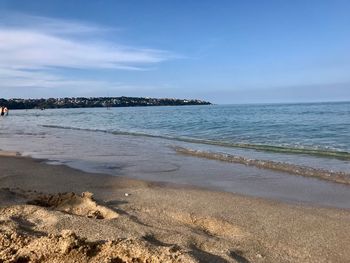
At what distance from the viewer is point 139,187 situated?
8.70m

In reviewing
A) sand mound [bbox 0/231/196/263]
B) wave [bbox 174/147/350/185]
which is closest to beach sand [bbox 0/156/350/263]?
sand mound [bbox 0/231/196/263]

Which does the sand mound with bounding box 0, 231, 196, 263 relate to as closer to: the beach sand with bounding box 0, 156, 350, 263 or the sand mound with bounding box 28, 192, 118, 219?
the beach sand with bounding box 0, 156, 350, 263

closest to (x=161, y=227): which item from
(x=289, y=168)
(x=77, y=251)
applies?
(x=77, y=251)

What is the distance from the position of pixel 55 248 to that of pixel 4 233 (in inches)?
30.6

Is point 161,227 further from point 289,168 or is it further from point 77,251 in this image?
point 289,168

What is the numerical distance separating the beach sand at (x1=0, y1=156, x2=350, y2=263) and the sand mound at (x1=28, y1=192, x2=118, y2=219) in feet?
0.05

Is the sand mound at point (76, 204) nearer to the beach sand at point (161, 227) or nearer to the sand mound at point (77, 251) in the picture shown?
the beach sand at point (161, 227)

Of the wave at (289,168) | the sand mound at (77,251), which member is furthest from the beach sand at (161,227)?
the wave at (289,168)

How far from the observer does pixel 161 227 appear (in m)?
5.54

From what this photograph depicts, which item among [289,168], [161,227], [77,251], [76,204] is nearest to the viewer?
[77,251]

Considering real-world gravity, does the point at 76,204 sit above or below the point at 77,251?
below

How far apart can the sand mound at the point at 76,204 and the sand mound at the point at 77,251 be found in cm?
165

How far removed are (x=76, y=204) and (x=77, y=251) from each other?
2.60 meters

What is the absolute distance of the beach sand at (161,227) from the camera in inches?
165
